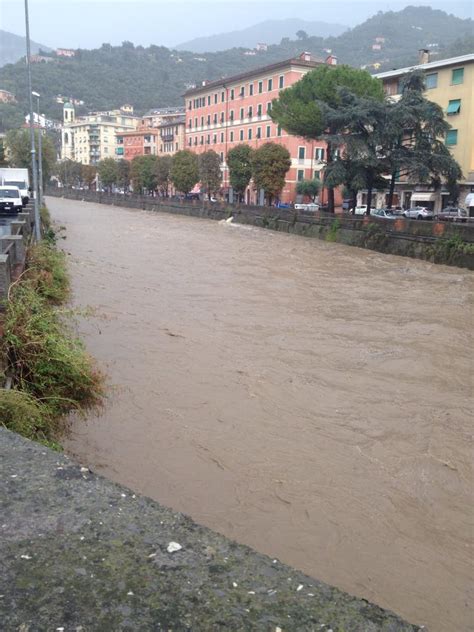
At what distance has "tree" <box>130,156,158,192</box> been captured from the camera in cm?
7356

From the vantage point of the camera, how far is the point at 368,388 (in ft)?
31.2

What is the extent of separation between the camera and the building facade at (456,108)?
43.1 metres

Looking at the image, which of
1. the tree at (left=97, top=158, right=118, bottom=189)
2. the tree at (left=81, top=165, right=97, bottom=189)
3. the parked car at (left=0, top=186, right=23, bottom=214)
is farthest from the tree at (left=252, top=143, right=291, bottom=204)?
the tree at (left=81, top=165, right=97, bottom=189)

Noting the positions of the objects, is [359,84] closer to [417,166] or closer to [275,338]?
[417,166]

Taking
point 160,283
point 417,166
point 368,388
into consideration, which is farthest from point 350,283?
point 417,166

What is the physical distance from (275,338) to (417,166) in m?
25.7

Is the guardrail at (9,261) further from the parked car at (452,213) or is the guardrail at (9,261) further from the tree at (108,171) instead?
the tree at (108,171)

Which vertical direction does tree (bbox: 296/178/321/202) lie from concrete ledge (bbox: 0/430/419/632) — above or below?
above

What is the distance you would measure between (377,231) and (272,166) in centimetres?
1960

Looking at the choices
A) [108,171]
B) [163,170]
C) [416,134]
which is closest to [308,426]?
[416,134]

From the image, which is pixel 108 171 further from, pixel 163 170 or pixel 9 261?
pixel 9 261

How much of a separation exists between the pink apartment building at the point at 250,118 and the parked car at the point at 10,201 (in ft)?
86.7

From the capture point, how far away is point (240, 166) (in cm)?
5372

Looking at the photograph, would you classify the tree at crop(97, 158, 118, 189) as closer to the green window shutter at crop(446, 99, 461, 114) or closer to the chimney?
the chimney
